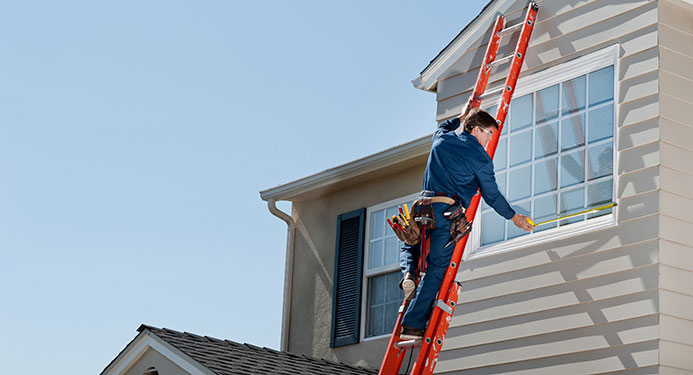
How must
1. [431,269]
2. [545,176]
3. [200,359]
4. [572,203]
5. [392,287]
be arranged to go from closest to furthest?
[431,269], [572,203], [545,176], [200,359], [392,287]

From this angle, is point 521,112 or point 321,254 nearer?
point 521,112

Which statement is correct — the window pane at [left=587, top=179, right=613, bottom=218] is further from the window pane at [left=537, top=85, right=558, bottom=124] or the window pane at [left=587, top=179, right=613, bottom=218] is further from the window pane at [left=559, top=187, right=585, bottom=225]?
the window pane at [left=537, top=85, right=558, bottom=124]

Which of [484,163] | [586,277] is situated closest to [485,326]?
[586,277]

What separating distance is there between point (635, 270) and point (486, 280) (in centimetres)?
137

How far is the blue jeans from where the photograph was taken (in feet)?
22.1

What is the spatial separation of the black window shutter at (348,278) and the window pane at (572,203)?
4.40 metres

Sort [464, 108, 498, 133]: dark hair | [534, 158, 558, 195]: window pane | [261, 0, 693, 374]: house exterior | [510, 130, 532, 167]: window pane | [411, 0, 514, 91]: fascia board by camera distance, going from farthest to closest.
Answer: [411, 0, 514, 91]: fascia board
[510, 130, 532, 167]: window pane
[534, 158, 558, 195]: window pane
[464, 108, 498, 133]: dark hair
[261, 0, 693, 374]: house exterior

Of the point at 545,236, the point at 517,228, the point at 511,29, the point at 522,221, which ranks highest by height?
the point at 511,29

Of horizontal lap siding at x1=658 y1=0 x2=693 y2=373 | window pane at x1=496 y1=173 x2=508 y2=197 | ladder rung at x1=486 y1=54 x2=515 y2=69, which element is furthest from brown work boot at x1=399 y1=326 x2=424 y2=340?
ladder rung at x1=486 y1=54 x2=515 y2=69

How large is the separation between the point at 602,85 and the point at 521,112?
81cm

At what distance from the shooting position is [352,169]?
12.0 m

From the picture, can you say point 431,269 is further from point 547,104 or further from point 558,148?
point 547,104

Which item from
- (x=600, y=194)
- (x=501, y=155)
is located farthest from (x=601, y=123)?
(x=501, y=155)

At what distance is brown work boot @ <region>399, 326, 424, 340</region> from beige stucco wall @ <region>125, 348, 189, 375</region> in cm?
325
